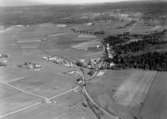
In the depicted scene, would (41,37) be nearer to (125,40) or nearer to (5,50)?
(5,50)

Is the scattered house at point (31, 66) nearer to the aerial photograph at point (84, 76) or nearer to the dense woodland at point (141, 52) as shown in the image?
the aerial photograph at point (84, 76)

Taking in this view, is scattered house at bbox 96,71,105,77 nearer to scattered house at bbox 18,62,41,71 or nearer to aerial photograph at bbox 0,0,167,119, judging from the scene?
aerial photograph at bbox 0,0,167,119

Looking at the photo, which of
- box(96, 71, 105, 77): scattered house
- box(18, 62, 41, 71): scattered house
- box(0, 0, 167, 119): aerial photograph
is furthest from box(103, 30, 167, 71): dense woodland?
box(18, 62, 41, 71): scattered house

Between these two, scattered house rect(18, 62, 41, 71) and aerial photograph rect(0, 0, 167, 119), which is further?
scattered house rect(18, 62, 41, 71)

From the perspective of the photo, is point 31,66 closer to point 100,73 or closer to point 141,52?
point 100,73

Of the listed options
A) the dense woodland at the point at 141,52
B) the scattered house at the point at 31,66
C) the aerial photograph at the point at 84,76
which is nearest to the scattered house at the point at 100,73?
the aerial photograph at the point at 84,76

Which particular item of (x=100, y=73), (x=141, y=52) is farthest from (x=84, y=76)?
(x=141, y=52)

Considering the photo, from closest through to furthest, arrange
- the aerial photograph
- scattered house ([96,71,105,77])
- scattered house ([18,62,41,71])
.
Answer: the aerial photograph, scattered house ([96,71,105,77]), scattered house ([18,62,41,71])

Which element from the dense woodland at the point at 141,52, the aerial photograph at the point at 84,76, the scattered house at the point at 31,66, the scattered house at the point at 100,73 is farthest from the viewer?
the scattered house at the point at 31,66

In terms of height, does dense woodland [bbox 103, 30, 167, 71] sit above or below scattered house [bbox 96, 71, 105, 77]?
above

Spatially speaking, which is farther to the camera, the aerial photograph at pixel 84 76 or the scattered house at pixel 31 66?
the scattered house at pixel 31 66

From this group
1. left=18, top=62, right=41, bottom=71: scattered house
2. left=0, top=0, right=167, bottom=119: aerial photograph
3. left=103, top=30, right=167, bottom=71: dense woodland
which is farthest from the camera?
left=18, top=62, right=41, bottom=71: scattered house

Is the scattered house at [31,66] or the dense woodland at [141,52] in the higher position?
the dense woodland at [141,52]
